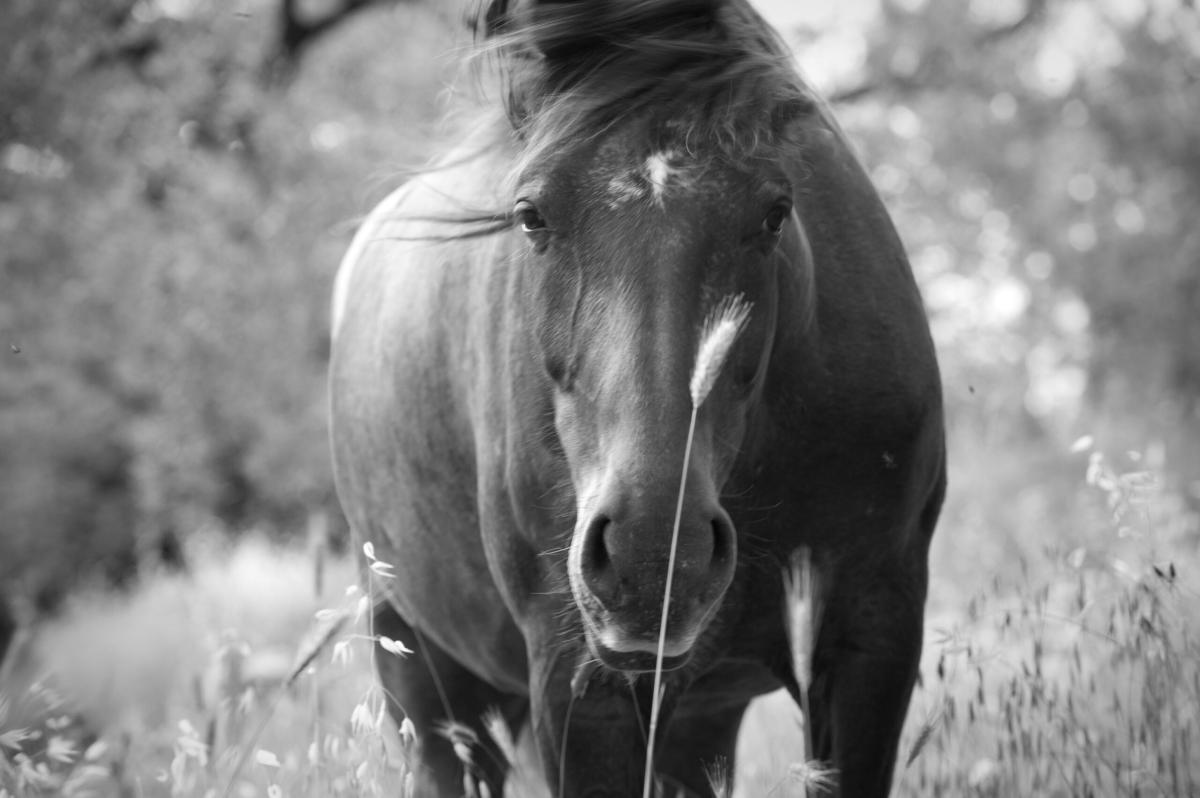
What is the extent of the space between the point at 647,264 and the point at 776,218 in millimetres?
295


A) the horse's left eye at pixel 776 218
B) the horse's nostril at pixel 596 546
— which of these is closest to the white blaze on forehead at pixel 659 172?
the horse's left eye at pixel 776 218

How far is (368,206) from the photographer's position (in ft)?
42.8

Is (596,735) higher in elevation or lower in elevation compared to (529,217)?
lower

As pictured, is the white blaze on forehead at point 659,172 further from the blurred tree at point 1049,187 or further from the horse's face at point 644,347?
the blurred tree at point 1049,187

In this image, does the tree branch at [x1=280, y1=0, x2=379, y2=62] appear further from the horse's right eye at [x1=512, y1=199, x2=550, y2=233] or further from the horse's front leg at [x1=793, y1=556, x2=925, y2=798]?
the horse's front leg at [x1=793, y1=556, x2=925, y2=798]

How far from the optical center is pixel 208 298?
14602 mm

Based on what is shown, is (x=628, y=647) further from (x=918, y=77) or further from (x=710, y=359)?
(x=918, y=77)

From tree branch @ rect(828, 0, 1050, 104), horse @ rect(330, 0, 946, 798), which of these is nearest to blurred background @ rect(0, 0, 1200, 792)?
tree branch @ rect(828, 0, 1050, 104)

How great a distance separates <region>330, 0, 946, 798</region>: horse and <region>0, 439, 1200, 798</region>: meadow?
0.98 feet

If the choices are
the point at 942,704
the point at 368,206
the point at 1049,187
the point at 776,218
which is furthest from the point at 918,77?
the point at 776,218

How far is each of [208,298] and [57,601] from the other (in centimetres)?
862

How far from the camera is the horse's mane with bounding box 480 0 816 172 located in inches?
99.7

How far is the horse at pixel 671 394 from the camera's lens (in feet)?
7.61

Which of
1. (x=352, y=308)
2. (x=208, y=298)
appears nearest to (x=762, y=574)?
(x=352, y=308)
